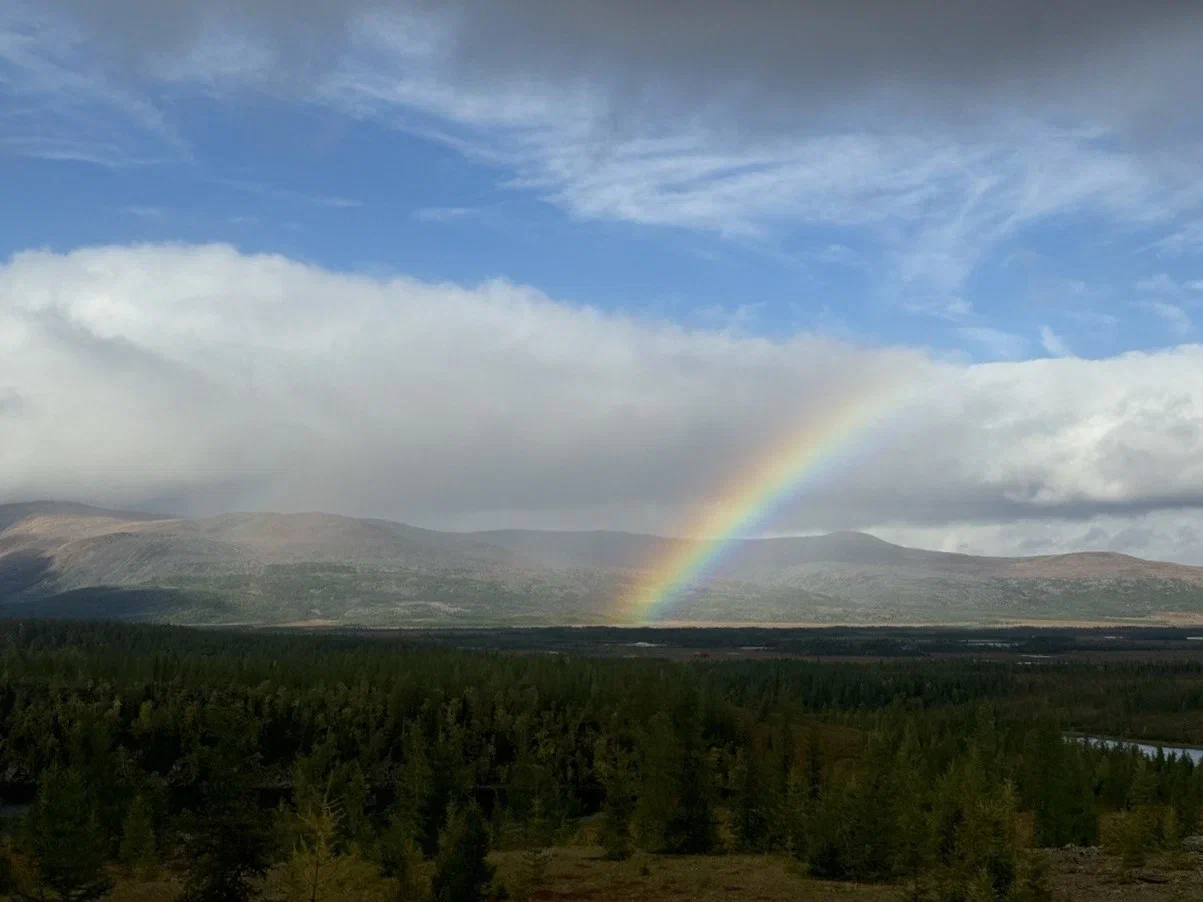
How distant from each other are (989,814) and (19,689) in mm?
128615

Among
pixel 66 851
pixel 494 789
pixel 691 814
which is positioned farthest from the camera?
pixel 494 789

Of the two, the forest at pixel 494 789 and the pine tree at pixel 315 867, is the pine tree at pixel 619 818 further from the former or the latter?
the pine tree at pixel 315 867

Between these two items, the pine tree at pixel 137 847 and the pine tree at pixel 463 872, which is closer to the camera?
the pine tree at pixel 463 872

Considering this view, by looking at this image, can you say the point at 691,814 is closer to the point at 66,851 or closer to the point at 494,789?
the point at 66,851

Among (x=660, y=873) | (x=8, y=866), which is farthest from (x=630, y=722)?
(x=8, y=866)

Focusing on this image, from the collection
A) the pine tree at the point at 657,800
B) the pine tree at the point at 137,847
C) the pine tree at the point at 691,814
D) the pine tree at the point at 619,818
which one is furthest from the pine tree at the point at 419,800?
the pine tree at the point at 691,814

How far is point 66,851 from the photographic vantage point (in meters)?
47.9

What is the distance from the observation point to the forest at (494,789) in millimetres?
45906

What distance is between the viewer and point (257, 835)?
46.4 metres

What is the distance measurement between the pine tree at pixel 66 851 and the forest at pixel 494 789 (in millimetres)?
135

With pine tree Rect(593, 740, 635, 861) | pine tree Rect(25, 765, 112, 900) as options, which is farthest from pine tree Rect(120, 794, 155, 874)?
pine tree Rect(593, 740, 635, 861)

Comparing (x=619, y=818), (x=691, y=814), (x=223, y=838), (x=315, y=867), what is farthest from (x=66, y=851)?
(x=691, y=814)

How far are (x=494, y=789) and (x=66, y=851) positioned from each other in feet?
240

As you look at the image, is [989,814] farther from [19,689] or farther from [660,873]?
[19,689]
